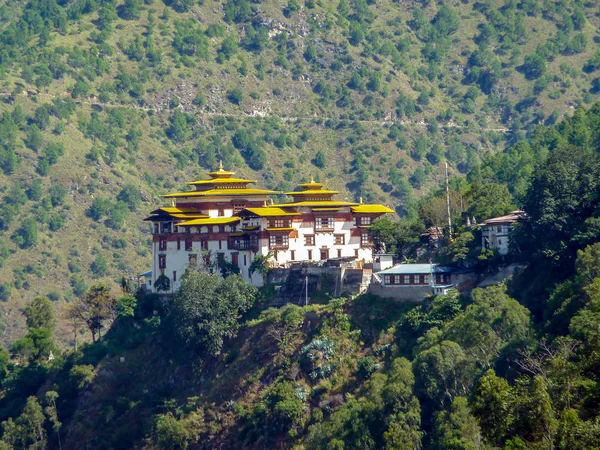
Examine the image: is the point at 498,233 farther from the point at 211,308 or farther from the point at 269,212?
the point at 211,308

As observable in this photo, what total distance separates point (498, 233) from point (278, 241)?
19493 mm

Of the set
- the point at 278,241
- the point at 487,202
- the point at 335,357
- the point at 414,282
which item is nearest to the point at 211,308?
the point at 278,241

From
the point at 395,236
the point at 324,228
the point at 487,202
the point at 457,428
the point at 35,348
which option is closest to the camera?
the point at 457,428

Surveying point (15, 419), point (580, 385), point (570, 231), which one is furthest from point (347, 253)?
point (580, 385)

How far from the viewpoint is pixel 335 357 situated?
129 meters

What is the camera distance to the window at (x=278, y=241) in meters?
140

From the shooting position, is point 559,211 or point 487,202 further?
point 487,202

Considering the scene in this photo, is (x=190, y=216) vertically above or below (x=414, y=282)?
above

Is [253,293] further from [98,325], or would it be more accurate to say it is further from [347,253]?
[98,325]

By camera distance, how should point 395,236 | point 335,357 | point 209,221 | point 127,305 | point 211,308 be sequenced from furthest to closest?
point 127,305
point 209,221
point 395,236
point 211,308
point 335,357

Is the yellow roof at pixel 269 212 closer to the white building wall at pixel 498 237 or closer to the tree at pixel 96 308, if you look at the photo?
the white building wall at pixel 498 237

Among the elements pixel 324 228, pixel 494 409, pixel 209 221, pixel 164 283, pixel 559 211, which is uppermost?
pixel 209 221

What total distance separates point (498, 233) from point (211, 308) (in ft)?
80.7

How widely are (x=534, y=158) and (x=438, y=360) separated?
65.9 m
